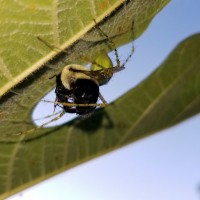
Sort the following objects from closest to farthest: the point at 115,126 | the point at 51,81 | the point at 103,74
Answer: the point at 51,81
the point at 103,74
the point at 115,126

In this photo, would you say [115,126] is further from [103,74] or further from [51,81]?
[51,81]

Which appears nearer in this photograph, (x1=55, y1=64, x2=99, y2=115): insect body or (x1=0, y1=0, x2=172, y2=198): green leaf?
(x1=0, y1=0, x2=172, y2=198): green leaf

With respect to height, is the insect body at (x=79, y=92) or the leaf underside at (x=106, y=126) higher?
the insect body at (x=79, y=92)

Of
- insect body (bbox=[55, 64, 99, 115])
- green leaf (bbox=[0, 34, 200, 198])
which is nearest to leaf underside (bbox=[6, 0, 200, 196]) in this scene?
green leaf (bbox=[0, 34, 200, 198])

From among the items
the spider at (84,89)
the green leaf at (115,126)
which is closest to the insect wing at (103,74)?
the spider at (84,89)

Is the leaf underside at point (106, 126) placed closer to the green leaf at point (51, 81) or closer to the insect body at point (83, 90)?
the green leaf at point (51, 81)

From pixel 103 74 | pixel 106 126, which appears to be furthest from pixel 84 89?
pixel 106 126

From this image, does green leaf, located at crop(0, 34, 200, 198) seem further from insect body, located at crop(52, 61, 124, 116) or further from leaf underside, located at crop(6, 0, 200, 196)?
insect body, located at crop(52, 61, 124, 116)

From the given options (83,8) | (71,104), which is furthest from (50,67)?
(71,104)
